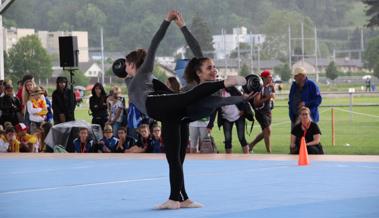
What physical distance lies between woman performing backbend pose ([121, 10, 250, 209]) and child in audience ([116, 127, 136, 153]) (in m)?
5.84

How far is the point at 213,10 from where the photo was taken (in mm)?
83938

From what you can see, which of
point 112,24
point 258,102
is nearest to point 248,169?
point 258,102

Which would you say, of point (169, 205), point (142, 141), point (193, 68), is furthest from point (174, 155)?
point (142, 141)

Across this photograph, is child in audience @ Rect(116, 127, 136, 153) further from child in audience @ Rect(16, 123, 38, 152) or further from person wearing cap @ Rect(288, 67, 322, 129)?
person wearing cap @ Rect(288, 67, 322, 129)

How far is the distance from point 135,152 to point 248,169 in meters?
3.17

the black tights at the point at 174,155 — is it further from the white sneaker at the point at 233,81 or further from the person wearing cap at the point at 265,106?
the person wearing cap at the point at 265,106

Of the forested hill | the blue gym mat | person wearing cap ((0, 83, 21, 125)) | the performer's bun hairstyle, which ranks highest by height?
the forested hill

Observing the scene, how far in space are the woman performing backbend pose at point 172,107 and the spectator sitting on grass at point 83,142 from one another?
6.32 metres

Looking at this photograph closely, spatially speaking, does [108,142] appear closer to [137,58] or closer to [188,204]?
[137,58]

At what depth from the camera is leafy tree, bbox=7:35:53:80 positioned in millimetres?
56000

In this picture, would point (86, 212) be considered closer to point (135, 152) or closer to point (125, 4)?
point (135, 152)

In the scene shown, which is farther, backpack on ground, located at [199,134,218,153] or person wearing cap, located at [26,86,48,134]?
person wearing cap, located at [26,86,48,134]

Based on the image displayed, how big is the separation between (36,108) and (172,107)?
27.8ft

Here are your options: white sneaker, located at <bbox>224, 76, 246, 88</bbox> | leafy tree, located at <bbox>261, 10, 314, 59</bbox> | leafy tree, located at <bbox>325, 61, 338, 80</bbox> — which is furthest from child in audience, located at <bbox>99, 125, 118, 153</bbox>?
leafy tree, located at <bbox>261, 10, 314, 59</bbox>
